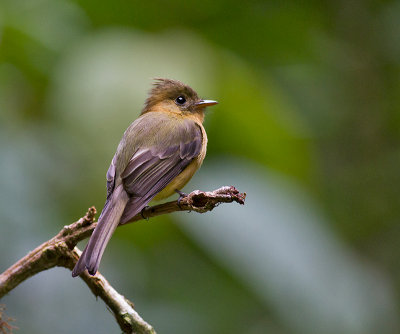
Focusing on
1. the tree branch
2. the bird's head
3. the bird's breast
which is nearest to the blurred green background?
the bird's breast

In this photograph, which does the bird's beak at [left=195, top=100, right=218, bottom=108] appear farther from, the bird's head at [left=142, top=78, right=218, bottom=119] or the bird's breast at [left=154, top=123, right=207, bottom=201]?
the bird's breast at [left=154, top=123, right=207, bottom=201]

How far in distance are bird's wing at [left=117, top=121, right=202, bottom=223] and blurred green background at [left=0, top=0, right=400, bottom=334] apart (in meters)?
0.15

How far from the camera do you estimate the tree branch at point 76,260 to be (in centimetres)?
215

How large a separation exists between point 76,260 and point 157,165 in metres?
1.17

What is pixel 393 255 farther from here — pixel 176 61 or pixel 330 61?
pixel 176 61

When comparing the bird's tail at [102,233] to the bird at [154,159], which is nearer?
the bird's tail at [102,233]

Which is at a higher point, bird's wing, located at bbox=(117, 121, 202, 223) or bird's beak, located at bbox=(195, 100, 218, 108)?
bird's beak, located at bbox=(195, 100, 218, 108)

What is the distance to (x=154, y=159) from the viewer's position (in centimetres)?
347

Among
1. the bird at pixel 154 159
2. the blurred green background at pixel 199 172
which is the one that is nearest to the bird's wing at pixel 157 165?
the bird at pixel 154 159

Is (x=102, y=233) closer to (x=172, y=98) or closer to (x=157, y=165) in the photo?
(x=157, y=165)

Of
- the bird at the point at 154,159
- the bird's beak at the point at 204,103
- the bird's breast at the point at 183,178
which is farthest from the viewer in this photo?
the bird's beak at the point at 204,103

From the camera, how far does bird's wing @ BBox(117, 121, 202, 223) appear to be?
3098mm

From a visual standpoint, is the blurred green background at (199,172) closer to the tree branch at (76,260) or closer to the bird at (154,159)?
the bird at (154,159)

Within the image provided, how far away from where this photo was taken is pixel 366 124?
5344 mm
